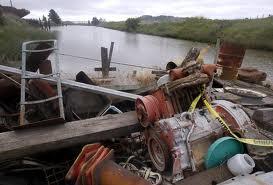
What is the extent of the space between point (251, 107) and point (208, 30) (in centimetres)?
3822

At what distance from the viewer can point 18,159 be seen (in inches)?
156

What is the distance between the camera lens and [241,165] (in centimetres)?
335

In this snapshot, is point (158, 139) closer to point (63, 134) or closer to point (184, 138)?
point (184, 138)

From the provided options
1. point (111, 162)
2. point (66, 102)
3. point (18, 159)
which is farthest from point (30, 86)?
point (111, 162)

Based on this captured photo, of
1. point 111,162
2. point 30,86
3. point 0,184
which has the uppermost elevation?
point 30,86

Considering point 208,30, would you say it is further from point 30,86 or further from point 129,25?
point 30,86

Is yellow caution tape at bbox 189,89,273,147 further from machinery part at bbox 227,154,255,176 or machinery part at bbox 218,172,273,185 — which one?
machinery part at bbox 218,172,273,185

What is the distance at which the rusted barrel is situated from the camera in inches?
329

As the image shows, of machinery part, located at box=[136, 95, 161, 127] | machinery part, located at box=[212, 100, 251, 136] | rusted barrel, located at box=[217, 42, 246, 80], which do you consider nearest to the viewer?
machinery part, located at box=[212, 100, 251, 136]

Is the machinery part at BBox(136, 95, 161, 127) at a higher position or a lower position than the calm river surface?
higher

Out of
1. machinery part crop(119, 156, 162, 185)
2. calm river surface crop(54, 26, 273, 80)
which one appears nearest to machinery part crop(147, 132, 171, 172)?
machinery part crop(119, 156, 162, 185)

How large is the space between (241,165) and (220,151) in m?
0.34

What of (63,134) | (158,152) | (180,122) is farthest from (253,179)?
(63,134)

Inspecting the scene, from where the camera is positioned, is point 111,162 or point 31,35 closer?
point 111,162
